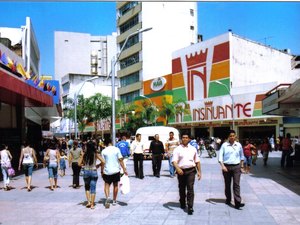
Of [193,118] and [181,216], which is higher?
[193,118]

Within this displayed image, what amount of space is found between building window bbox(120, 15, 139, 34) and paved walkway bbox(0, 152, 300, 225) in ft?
186

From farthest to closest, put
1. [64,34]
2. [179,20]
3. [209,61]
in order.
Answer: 1. [64,34]
2. [179,20]
3. [209,61]

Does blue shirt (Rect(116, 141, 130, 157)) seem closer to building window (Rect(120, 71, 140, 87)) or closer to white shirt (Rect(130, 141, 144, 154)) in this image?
white shirt (Rect(130, 141, 144, 154))

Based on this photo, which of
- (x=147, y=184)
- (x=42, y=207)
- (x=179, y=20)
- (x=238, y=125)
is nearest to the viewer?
(x=42, y=207)

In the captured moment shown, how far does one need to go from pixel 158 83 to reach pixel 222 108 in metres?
15.4

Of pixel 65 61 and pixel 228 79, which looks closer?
pixel 228 79

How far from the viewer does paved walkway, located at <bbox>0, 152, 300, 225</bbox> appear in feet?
27.4

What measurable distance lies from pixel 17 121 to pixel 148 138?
8.83 m

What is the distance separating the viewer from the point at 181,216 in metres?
8.66

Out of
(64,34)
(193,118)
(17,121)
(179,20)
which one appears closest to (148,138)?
(17,121)

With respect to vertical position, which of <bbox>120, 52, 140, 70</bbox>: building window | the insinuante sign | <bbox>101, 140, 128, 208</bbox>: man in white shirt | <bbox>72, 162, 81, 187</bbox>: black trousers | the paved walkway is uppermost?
<bbox>120, 52, 140, 70</bbox>: building window

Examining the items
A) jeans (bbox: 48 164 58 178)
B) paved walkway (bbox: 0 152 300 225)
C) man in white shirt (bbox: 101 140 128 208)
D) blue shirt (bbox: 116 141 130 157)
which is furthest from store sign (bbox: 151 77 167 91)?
man in white shirt (bbox: 101 140 128 208)

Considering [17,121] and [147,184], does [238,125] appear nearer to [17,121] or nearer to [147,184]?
[17,121]

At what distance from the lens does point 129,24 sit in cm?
7106
